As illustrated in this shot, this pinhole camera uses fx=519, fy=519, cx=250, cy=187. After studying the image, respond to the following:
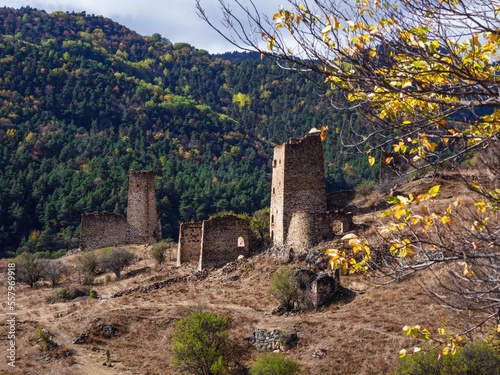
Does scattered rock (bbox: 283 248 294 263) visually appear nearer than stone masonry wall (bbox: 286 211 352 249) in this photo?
Yes

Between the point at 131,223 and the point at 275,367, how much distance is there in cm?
2533

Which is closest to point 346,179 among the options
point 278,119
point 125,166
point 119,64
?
point 125,166

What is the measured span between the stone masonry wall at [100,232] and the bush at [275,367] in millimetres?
24273

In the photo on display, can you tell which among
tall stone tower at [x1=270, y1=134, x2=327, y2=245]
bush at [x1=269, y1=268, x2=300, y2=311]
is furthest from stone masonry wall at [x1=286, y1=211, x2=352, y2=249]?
bush at [x1=269, y1=268, x2=300, y2=311]

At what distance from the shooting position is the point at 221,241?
84.7ft

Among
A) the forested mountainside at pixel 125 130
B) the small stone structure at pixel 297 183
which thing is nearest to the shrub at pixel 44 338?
the small stone structure at pixel 297 183

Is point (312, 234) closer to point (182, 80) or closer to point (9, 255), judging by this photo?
point (9, 255)

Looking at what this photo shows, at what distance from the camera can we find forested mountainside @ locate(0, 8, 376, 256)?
55.4 meters

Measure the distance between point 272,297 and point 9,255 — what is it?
35020 millimetres

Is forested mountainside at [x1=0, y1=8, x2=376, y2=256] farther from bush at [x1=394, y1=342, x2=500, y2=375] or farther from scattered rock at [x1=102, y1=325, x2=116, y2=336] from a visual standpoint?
bush at [x1=394, y1=342, x2=500, y2=375]

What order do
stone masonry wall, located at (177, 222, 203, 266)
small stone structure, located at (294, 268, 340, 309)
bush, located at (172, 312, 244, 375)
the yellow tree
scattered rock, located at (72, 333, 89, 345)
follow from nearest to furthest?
the yellow tree
bush, located at (172, 312, 244, 375)
scattered rock, located at (72, 333, 89, 345)
small stone structure, located at (294, 268, 340, 309)
stone masonry wall, located at (177, 222, 203, 266)

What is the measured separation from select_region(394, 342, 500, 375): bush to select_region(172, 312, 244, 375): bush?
5723 millimetres

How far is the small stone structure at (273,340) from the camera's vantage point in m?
16.1

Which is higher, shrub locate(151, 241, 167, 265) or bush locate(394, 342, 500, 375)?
shrub locate(151, 241, 167, 265)
